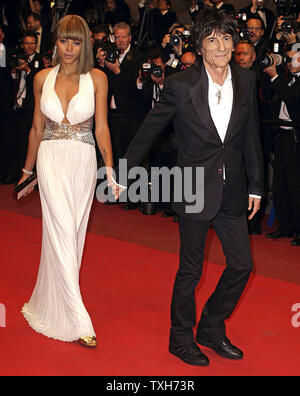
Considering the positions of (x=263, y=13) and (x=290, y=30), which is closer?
(x=290, y=30)

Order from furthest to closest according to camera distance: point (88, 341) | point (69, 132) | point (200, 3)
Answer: point (200, 3), point (69, 132), point (88, 341)

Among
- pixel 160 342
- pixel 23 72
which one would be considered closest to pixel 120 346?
pixel 160 342

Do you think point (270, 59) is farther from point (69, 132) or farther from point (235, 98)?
point (235, 98)

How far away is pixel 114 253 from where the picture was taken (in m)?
5.89

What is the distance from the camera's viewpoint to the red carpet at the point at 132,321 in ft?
11.6

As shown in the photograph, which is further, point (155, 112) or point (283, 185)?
point (283, 185)

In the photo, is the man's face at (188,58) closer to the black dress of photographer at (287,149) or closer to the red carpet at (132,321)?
the black dress of photographer at (287,149)

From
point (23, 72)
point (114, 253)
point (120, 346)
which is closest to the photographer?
point (120, 346)

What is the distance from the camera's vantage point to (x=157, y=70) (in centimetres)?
708

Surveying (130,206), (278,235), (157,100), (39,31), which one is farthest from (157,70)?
(39,31)

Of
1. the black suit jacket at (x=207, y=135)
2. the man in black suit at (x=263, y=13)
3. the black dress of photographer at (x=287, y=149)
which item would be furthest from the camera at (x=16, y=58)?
the black suit jacket at (x=207, y=135)

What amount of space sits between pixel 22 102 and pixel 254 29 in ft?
11.1

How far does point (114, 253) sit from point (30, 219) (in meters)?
1.68
